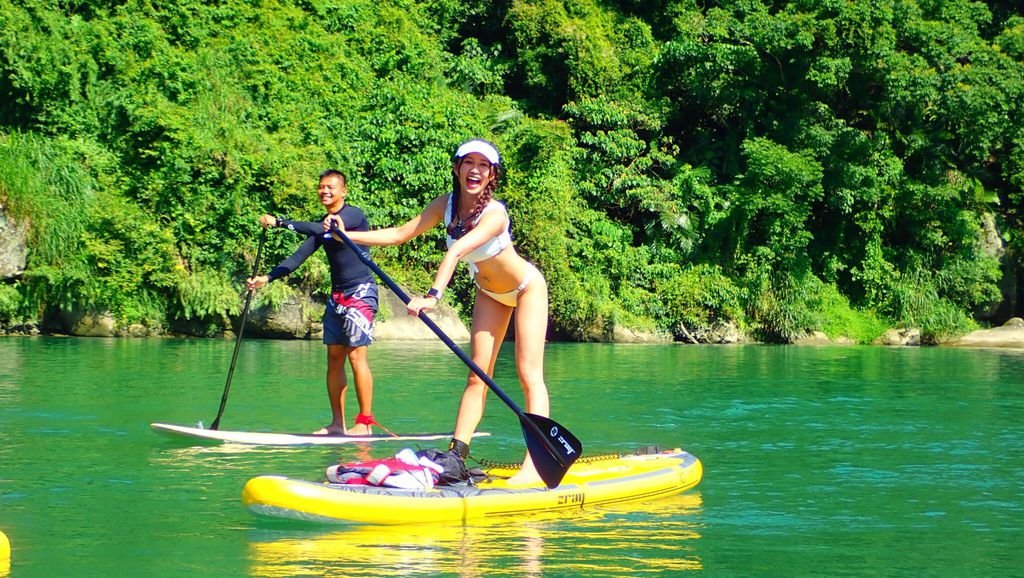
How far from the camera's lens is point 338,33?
2317 centimetres

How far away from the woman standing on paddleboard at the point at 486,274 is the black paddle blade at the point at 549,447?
86mm

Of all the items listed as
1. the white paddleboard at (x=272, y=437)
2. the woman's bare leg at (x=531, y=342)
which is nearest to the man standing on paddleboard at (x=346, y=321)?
the white paddleboard at (x=272, y=437)

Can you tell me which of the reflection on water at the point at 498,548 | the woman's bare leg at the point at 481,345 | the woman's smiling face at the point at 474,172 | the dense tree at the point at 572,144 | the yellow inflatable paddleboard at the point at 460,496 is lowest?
the reflection on water at the point at 498,548

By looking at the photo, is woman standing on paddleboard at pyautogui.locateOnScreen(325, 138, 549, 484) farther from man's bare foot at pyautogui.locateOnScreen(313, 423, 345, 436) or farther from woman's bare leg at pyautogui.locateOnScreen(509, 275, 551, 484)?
man's bare foot at pyautogui.locateOnScreen(313, 423, 345, 436)

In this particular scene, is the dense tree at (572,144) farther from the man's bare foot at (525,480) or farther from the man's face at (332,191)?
the man's bare foot at (525,480)

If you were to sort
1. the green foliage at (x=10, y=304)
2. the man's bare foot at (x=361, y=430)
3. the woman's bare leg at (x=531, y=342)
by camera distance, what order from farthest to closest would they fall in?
the green foliage at (x=10, y=304)
the man's bare foot at (x=361, y=430)
the woman's bare leg at (x=531, y=342)

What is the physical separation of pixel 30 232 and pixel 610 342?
9481 millimetres

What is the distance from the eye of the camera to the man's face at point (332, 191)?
780 cm

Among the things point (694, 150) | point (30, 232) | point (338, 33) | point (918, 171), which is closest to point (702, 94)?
point (694, 150)

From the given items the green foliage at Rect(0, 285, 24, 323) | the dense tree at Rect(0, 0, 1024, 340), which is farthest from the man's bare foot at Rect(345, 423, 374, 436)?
the green foliage at Rect(0, 285, 24, 323)

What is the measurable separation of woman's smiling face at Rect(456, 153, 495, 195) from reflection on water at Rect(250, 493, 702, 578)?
5.23 ft

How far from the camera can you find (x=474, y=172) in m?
6.04

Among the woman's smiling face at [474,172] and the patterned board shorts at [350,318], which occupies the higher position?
the woman's smiling face at [474,172]

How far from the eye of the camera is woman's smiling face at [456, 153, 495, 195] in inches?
238
